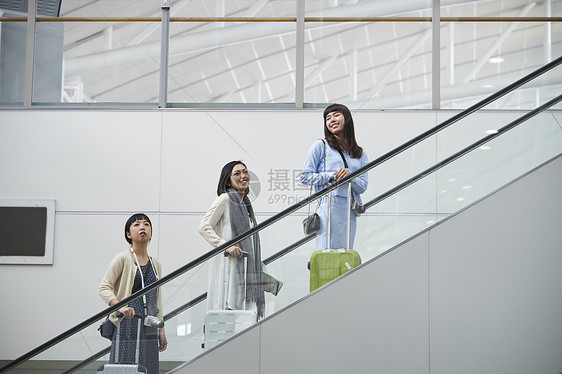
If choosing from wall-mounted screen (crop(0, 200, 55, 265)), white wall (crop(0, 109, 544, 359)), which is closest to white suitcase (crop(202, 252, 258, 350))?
white wall (crop(0, 109, 544, 359))

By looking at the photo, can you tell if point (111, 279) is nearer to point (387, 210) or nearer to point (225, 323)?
point (225, 323)

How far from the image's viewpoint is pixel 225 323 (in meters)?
5.24

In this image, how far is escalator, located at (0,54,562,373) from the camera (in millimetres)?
5215

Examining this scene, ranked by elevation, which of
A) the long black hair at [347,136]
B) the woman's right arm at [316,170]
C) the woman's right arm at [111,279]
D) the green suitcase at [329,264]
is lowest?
the woman's right arm at [111,279]

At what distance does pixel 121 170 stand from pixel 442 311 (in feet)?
14.6

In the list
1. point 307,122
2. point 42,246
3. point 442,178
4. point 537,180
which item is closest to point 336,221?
point 442,178

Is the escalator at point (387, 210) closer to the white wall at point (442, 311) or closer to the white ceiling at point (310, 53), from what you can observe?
the white wall at point (442, 311)

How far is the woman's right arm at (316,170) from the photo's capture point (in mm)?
5652

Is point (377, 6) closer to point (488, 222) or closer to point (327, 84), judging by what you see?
point (327, 84)

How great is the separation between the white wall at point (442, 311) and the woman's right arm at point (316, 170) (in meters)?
0.70

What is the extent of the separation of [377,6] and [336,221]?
171 inches

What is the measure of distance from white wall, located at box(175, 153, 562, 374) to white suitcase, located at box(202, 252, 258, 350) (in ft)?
0.16

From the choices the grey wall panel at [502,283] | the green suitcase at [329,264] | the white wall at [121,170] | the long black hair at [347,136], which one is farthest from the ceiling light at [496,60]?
the green suitcase at [329,264]

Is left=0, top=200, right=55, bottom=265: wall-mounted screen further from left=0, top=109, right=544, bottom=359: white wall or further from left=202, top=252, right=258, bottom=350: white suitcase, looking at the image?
left=202, top=252, right=258, bottom=350: white suitcase
